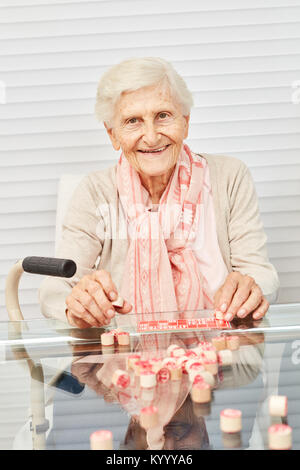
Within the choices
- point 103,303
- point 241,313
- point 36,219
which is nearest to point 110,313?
point 103,303

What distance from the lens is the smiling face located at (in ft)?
6.37

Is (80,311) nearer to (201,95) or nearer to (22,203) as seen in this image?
(22,203)

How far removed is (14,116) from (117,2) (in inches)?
25.7

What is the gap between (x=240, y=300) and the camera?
147 centimetres

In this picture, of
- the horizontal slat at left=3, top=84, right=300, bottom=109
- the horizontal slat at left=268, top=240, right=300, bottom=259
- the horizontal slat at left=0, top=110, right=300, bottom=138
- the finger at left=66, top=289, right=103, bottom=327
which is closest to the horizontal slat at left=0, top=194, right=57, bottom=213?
the horizontal slat at left=0, top=110, right=300, bottom=138

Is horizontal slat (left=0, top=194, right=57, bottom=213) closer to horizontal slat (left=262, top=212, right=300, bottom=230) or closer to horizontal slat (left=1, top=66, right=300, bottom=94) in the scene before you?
horizontal slat (left=1, top=66, right=300, bottom=94)

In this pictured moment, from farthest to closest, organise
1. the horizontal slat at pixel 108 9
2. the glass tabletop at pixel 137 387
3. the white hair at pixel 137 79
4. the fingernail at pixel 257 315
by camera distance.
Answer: the horizontal slat at pixel 108 9
the white hair at pixel 137 79
the fingernail at pixel 257 315
the glass tabletop at pixel 137 387

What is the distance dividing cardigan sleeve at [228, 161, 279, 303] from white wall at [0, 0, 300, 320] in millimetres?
541

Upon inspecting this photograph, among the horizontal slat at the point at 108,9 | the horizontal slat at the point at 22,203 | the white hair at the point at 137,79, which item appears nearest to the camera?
the white hair at the point at 137,79

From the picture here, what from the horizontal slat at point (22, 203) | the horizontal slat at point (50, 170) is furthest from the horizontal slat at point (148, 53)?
the horizontal slat at point (22, 203)

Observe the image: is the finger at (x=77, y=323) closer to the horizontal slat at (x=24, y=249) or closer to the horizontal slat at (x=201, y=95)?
the horizontal slat at (x=24, y=249)

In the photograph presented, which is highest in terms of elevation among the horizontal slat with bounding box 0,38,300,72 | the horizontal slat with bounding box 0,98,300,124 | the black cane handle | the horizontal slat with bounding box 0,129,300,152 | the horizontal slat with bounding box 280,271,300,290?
the horizontal slat with bounding box 0,38,300,72

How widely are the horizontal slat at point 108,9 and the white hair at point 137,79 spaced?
695 millimetres

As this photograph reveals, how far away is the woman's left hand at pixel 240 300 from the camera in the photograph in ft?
4.69
